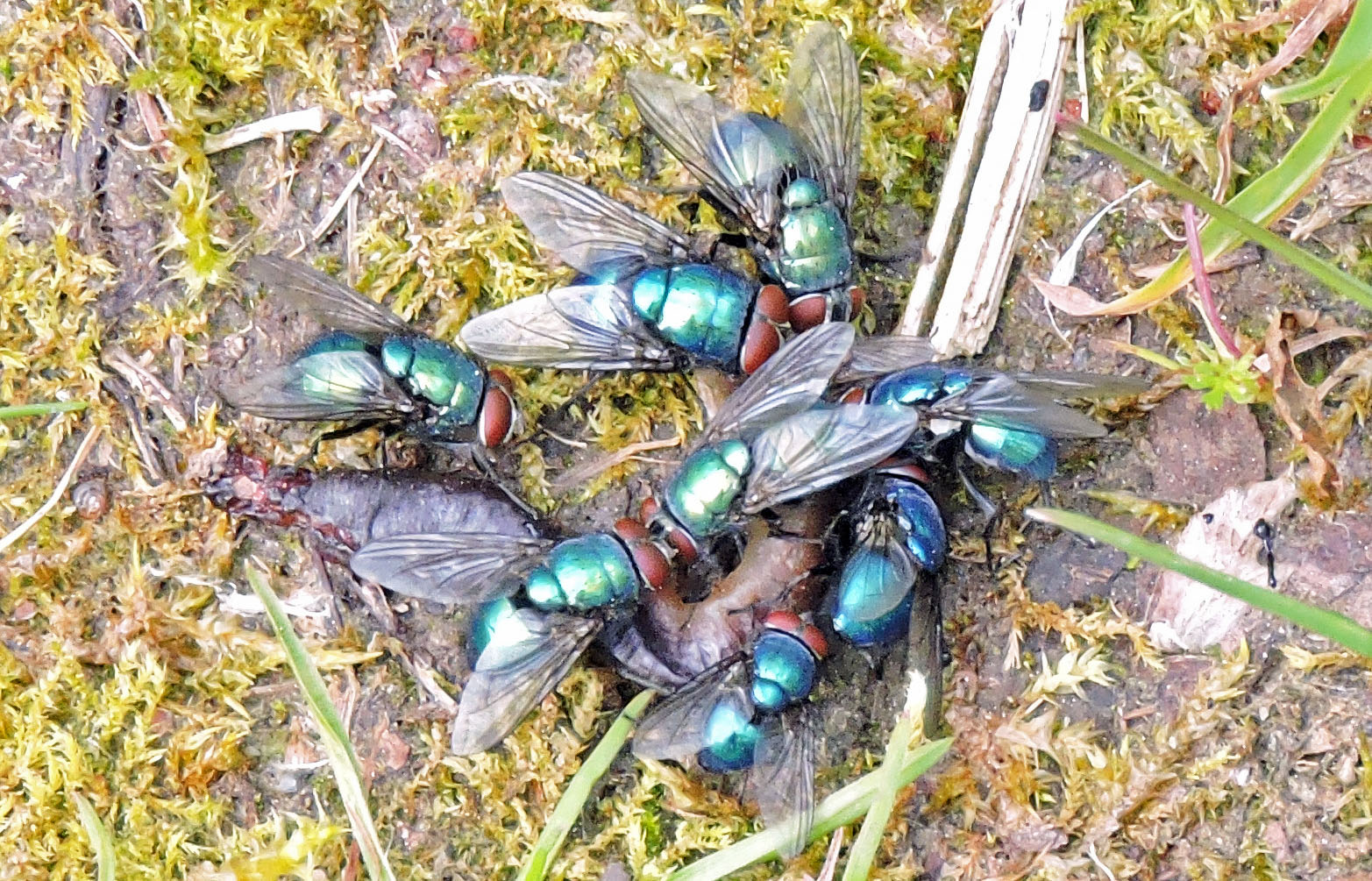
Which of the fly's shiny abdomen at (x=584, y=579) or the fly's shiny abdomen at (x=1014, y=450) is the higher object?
the fly's shiny abdomen at (x=1014, y=450)

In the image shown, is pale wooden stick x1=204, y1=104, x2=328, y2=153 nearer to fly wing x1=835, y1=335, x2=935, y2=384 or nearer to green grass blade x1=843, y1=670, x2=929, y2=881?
fly wing x1=835, y1=335, x2=935, y2=384

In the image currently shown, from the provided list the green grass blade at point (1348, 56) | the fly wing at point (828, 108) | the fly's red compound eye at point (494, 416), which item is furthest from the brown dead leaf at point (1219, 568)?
the fly's red compound eye at point (494, 416)

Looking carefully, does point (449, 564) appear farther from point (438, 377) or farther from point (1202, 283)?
point (1202, 283)

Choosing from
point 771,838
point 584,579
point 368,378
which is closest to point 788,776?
point 771,838

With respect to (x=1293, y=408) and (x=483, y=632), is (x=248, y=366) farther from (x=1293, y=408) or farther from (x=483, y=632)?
(x=1293, y=408)

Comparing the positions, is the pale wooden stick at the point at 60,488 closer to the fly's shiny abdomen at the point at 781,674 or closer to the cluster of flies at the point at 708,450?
the cluster of flies at the point at 708,450
